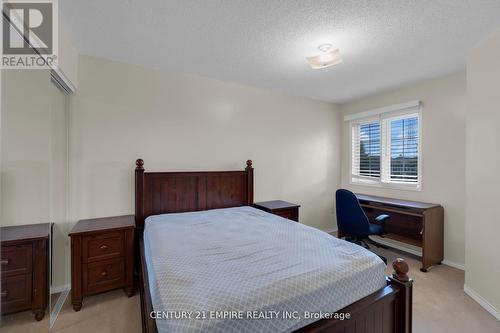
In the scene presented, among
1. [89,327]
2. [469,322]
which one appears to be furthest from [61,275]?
[469,322]

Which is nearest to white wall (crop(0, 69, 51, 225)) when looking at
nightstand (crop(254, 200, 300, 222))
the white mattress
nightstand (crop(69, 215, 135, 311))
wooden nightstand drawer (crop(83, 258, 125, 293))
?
nightstand (crop(69, 215, 135, 311))

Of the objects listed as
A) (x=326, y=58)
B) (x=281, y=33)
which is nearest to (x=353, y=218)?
(x=326, y=58)

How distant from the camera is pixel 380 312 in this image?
1356 mm

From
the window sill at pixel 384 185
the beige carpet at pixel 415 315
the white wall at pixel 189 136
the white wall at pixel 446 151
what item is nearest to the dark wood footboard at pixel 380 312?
the beige carpet at pixel 415 315

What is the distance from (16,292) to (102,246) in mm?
604

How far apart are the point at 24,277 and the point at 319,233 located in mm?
2412

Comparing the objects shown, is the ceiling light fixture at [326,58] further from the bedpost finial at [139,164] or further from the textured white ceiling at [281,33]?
the bedpost finial at [139,164]

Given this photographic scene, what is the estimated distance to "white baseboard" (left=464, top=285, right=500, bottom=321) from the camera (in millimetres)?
1935

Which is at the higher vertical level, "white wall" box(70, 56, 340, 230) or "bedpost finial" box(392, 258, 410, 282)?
"white wall" box(70, 56, 340, 230)

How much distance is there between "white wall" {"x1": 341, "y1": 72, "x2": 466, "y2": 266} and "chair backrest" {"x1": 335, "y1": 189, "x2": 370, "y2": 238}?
1.18 meters

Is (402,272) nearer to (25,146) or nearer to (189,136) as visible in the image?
(189,136)

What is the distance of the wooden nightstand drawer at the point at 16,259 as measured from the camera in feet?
5.54

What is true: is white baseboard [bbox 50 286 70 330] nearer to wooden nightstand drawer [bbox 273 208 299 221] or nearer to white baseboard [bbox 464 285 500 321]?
wooden nightstand drawer [bbox 273 208 299 221]

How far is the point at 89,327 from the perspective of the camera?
1.81 m
